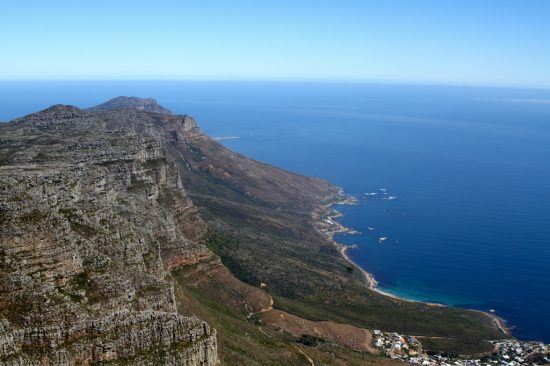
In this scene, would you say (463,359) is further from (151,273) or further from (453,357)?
(151,273)

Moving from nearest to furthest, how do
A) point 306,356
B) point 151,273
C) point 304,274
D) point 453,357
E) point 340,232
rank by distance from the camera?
point 151,273 → point 306,356 → point 453,357 → point 304,274 → point 340,232

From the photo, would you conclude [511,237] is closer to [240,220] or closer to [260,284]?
[240,220]

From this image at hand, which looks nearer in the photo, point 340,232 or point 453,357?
point 453,357

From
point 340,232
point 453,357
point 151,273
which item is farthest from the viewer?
point 340,232

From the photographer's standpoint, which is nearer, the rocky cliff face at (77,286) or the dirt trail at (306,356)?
the rocky cliff face at (77,286)

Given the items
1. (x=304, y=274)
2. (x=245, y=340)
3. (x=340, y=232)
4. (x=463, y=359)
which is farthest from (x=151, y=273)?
(x=340, y=232)

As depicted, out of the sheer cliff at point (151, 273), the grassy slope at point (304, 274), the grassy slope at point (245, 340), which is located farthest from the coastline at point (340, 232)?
the grassy slope at point (245, 340)

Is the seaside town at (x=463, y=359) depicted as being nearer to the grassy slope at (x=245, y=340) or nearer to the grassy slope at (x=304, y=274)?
the grassy slope at (x=304, y=274)

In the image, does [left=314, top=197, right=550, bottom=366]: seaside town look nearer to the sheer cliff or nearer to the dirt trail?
the sheer cliff

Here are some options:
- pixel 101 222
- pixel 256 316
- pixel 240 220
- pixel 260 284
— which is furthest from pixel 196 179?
pixel 101 222
